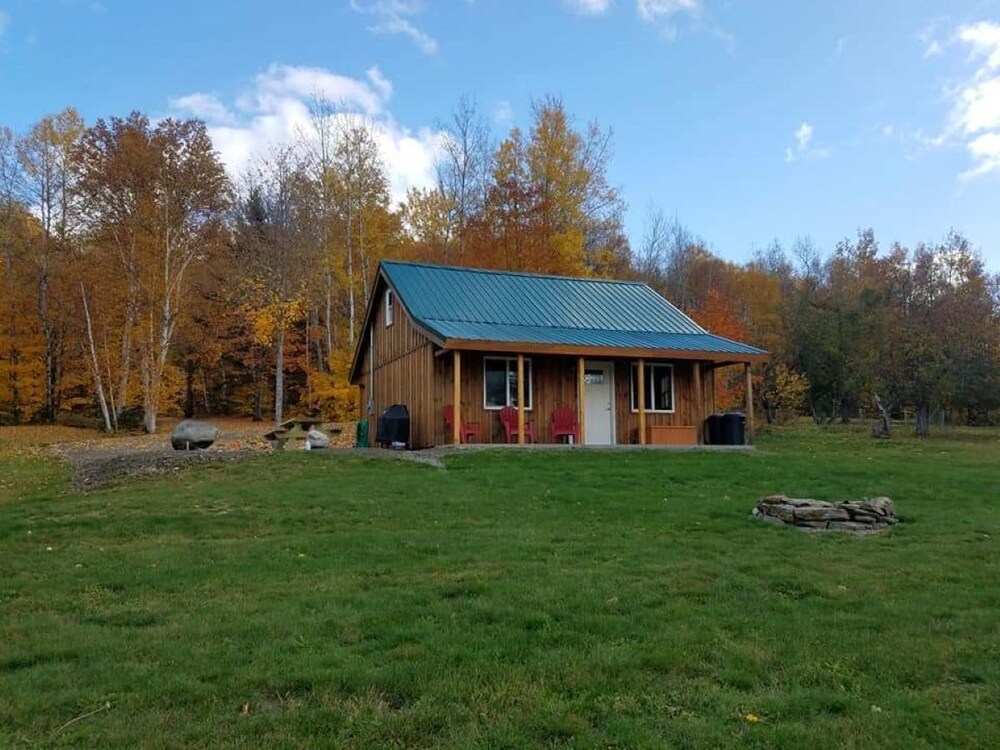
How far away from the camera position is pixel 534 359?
18.1 metres

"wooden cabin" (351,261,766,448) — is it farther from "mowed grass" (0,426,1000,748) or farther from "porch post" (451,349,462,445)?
"mowed grass" (0,426,1000,748)

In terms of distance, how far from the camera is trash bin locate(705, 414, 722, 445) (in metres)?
19.3

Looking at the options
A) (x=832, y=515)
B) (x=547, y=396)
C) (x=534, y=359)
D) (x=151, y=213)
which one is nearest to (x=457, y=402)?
(x=534, y=359)

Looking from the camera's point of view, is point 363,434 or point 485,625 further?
point 363,434

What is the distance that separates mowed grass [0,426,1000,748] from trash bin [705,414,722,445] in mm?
8913

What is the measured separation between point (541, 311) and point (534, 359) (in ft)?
7.23

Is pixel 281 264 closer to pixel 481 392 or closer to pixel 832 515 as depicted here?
pixel 481 392

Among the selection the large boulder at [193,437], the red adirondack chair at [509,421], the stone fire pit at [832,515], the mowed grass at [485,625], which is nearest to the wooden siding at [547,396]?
the red adirondack chair at [509,421]

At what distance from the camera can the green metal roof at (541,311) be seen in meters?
17.9

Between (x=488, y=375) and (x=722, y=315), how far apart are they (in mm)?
18360

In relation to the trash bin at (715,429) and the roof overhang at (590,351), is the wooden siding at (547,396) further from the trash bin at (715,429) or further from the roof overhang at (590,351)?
the roof overhang at (590,351)

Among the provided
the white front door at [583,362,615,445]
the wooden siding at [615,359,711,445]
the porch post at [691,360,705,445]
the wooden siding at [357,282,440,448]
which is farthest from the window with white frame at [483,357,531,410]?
the porch post at [691,360,705,445]

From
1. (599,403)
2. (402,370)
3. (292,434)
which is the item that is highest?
(402,370)

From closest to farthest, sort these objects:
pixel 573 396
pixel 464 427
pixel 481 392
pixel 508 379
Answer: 1. pixel 464 427
2. pixel 481 392
3. pixel 508 379
4. pixel 573 396
